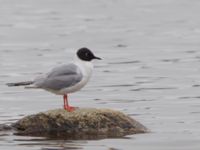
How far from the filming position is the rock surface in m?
13.2

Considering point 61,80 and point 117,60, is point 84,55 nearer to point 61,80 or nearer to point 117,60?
point 61,80

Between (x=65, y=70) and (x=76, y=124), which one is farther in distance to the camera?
(x=65, y=70)

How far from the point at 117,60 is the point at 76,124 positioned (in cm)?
960

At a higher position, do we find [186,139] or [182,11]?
[182,11]

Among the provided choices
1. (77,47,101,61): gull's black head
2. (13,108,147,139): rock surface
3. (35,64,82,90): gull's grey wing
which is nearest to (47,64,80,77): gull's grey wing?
(35,64,82,90): gull's grey wing

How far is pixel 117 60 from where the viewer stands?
894 inches

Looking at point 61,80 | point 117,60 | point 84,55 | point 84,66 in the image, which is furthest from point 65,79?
point 117,60

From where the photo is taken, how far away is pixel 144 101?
1716 centimetres

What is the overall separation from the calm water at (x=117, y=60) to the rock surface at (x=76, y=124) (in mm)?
244

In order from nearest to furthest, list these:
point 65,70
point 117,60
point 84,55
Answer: point 65,70 < point 84,55 < point 117,60

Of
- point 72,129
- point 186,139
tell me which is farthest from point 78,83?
point 186,139

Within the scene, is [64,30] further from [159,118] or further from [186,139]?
[186,139]

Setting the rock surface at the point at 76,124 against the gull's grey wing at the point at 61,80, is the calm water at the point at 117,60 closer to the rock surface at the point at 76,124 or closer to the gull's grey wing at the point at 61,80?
the rock surface at the point at 76,124

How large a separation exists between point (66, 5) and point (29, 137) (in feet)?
74.0
